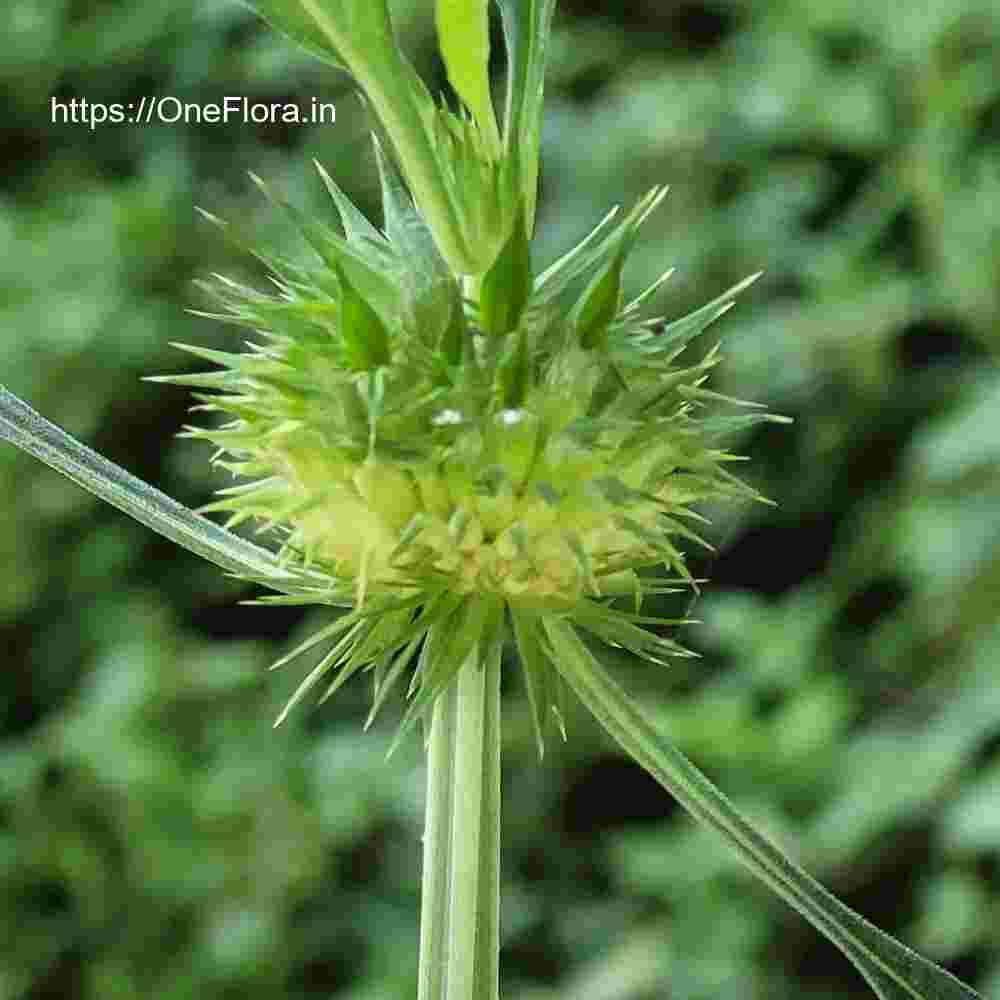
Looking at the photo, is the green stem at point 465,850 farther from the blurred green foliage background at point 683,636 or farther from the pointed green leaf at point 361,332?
the blurred green foliage background at point 683,636

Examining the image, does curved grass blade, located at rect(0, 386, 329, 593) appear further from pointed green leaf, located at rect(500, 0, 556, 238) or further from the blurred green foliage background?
the blurred green foliage background

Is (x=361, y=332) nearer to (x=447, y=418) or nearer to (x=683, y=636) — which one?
(x=447, y=418)

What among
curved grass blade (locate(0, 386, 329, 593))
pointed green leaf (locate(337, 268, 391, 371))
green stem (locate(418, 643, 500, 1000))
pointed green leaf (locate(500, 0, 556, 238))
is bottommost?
green stem (locate(418, 643, 500, 1000))

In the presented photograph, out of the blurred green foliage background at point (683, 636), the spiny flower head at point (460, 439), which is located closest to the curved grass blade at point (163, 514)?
the spiny flower head at point (460, 439)

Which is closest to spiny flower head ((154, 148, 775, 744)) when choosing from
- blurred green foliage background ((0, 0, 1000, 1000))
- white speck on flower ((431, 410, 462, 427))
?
white speck on flower ((431, 410, 462, 427))

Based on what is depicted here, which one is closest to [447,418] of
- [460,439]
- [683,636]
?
[460,439]
